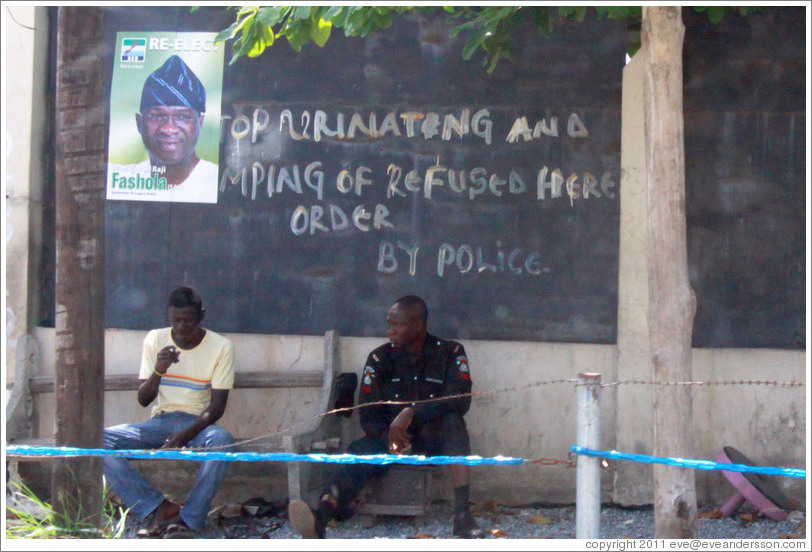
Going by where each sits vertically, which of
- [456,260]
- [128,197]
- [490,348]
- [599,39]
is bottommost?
[490,348]

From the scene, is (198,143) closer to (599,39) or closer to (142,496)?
(142,496)

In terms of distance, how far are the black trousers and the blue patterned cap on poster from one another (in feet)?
7.57

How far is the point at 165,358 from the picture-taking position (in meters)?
5.18

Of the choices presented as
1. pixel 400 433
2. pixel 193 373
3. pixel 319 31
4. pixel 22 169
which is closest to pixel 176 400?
pixel 193 373

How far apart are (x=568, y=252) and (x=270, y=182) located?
1.86m

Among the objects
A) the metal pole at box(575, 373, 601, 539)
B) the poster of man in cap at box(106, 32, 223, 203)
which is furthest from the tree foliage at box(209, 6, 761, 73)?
the metal pole at box(575, 373, 601, 539)

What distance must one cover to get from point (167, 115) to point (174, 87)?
0.18 metres

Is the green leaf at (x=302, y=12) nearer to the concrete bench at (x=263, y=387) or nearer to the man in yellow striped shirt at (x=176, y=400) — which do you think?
the man in yellow striped shirt at (x=176, y=400)

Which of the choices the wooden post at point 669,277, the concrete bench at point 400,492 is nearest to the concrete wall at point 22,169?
the concrete bench at point 400,492

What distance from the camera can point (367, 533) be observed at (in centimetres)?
518

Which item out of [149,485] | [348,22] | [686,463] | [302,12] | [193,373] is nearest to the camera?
[686,463]

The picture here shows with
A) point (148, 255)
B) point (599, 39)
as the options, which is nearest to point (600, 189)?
point (599, 39)

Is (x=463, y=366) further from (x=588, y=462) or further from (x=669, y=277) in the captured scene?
(x=588, y=462)

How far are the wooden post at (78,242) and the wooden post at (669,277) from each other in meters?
2.39
